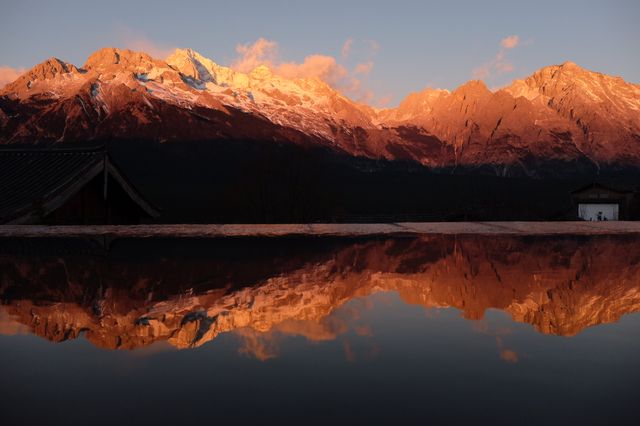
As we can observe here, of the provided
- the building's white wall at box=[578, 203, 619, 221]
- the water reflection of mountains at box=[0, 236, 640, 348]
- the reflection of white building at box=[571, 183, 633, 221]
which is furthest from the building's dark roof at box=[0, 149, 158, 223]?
the reflection of white building at box=[571, 183, 633, 221]

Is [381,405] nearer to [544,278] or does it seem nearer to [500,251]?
[544,278]

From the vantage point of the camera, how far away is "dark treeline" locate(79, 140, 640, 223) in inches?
1828

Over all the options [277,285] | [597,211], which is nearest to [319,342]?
[277,285]

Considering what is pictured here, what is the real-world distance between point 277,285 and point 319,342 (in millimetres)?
3929

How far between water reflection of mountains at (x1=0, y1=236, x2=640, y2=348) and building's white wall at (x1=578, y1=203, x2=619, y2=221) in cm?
3365

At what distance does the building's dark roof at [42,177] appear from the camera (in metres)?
19.5

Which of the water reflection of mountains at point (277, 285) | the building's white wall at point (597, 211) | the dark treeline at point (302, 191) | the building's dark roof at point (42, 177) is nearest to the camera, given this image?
the water reflection of mountains at point (277, 285)

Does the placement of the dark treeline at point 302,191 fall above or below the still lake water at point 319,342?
above

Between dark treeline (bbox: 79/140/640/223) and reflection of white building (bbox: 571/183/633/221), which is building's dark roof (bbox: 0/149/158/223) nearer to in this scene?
dark treeline (bbox: 79/140/640/223)

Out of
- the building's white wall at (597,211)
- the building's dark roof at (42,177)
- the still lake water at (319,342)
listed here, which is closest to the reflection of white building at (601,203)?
the building's white wall at (597,211)

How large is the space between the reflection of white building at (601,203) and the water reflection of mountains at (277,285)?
3388 cm

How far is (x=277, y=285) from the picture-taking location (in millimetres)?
10617

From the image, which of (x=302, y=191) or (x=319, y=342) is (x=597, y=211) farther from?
(x=319, y=342)

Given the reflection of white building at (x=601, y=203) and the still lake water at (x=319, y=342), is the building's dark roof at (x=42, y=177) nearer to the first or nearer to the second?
the still lake water at (x=319, y=342)
